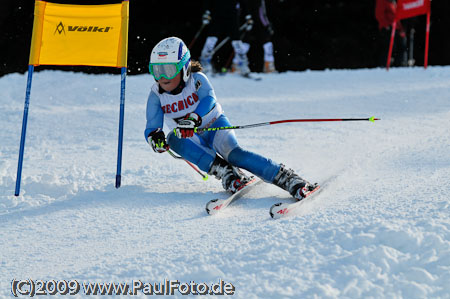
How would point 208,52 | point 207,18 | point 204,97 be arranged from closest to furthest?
point 204,97 < point 208,52 < point 207,18

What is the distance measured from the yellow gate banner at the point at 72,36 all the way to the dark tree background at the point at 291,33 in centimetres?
912

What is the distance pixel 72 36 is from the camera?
4152mm

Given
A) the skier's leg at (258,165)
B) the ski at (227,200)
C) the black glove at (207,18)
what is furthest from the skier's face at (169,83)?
the black glove at (207,18)

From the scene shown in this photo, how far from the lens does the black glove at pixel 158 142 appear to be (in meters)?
3.84

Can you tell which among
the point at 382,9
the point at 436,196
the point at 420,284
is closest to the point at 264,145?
the point at 436,196

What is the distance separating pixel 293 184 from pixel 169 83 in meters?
1.11

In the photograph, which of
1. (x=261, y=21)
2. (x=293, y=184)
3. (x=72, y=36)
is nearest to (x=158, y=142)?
(x=293, y=184)

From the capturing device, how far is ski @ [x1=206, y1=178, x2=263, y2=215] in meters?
3.48

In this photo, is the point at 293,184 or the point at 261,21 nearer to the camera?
the point at 293,184

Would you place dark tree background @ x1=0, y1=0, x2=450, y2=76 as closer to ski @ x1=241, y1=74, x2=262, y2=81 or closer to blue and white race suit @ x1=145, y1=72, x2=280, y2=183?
ski @ x1=241, y1=74, x2=262, y2=81

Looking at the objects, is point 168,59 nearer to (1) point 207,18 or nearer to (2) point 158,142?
(2) point 158,142

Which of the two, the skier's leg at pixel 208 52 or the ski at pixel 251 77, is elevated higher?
the skier's leg at pixel 208 52

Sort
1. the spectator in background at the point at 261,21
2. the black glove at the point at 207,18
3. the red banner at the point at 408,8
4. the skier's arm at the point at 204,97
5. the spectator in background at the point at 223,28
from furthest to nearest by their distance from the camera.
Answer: the red banner at the point at 408,8
the spectator in background at the point at 261,21
the black glove at the point at 207,18
the spectator in background at the point at 223,28
the skier's arm at the point at 204,97

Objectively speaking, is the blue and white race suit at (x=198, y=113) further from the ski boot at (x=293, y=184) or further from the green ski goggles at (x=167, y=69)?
the ski boot at (x=293, y=184)
